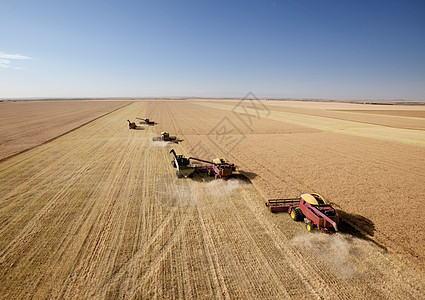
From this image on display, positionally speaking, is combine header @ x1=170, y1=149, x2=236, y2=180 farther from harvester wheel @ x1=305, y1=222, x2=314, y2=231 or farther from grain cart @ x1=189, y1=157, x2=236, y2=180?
harvester wheel @ x1=305, y1=222, x2=314, y2=231

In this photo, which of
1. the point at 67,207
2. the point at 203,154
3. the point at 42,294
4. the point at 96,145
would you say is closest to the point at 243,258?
the point at 42,294

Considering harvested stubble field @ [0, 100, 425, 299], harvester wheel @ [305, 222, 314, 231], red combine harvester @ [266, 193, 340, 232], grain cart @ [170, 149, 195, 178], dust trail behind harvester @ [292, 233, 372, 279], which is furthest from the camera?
grain cart @ [170, 149, 195, 178]

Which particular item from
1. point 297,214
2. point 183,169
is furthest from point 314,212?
point 183,169

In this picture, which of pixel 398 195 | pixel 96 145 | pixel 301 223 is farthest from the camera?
pixel 96 145

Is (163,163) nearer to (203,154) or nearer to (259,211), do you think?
(203,154)

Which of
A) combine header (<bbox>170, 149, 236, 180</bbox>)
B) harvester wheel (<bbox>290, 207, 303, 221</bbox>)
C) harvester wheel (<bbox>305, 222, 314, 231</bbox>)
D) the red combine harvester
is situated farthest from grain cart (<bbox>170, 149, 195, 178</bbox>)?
harvester wheel (<bbox>305, 222, 314, 231</bbox>)

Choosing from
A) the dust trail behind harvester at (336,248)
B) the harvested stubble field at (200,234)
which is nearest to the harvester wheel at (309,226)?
the dust trail behind harvester at (336,248)
